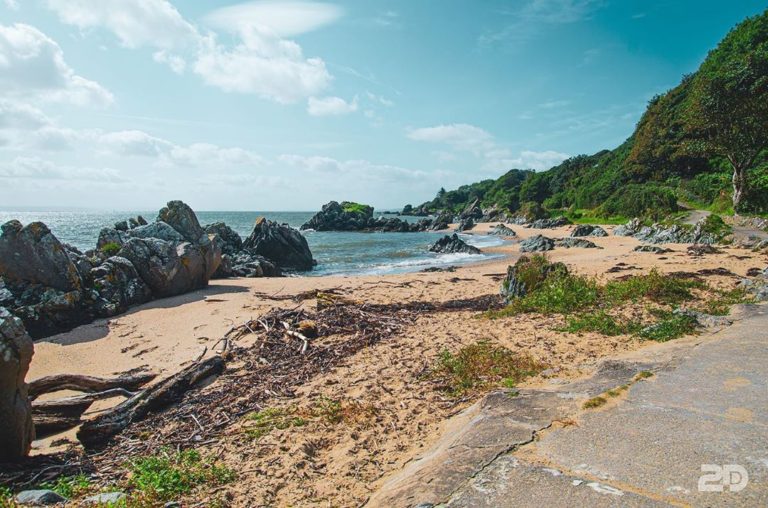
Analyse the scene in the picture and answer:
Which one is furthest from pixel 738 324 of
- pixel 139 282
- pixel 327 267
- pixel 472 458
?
pixel 327 267

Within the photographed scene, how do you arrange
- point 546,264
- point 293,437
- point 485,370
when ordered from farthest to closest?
point 546,264 < point 485,370 < point 293,437

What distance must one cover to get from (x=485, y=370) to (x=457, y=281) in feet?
35.4

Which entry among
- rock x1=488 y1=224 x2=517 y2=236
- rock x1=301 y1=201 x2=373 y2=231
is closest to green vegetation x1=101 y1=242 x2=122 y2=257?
rock x1=488 y1=224 x2=517 y2=236

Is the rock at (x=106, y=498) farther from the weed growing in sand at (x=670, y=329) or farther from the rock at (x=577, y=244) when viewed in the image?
the rock at (x=577, y=244)

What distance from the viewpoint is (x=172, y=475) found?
13.1 feet

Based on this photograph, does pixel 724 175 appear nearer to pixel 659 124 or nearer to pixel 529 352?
pixel 659 124

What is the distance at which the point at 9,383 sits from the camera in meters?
4.91

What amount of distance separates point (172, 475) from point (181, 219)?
17556mm

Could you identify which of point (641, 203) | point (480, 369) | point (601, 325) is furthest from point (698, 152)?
point (480, 369)

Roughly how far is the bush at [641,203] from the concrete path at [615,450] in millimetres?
37768

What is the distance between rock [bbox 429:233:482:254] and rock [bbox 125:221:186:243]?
2105 cm

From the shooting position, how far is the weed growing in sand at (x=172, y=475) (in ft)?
12.4

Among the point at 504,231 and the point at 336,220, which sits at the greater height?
the point at 336,220

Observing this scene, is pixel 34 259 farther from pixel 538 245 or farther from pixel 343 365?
pixel 538 245
